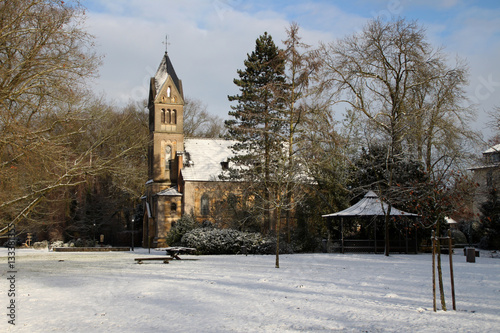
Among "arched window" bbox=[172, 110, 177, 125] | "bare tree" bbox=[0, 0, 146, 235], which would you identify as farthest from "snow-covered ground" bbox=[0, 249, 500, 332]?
"arched window" bbox=[172, 110, 177, 125]

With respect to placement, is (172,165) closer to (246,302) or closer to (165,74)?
(165,74)

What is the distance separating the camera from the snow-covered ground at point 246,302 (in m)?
9.59

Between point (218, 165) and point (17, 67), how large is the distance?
105 ft

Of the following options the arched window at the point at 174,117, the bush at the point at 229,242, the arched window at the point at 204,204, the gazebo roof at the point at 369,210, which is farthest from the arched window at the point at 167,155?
the gazebo roof at the point at 369,210

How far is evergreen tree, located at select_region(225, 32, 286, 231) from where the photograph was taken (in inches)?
1336

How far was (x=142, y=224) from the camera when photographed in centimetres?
5103

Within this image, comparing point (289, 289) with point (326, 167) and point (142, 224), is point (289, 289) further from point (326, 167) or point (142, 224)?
point (142, 224)

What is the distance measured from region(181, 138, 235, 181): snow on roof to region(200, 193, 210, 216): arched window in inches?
73.0

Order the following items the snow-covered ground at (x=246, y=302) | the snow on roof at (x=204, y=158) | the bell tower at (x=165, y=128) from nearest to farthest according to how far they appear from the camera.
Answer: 1. the snow-covered ground at (x=246, y=302)
2. the snow on roof at (x=204, y=158)
3. the bell tower at (x=165, y=128)

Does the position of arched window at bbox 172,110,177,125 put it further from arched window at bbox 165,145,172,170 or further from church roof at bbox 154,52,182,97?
arched window at bbox 165,145,172,170

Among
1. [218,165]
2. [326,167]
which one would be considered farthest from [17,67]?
[218,165]

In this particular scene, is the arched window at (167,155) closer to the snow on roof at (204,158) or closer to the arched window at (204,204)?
the snow on roof at (204,158)

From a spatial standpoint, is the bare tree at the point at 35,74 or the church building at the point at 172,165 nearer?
the bare tree at the point at 35,74

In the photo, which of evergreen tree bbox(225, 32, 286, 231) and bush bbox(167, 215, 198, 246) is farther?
bush bbox(167, 215, 198, 246)
